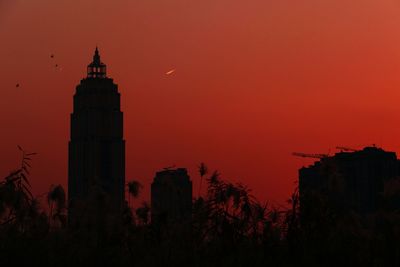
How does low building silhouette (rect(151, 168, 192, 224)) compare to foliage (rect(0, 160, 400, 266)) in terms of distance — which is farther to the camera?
low building silhouette (rect(151, 168, 192, 224))

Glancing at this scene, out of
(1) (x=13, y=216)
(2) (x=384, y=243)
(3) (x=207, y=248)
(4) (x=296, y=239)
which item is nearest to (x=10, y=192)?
(1) (x=13, y=216)

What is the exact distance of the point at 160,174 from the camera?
27.2 metres

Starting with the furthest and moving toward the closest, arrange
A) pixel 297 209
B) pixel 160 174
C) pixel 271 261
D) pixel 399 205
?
pixel 160 174, pixel 399 205, pixel 297 209, pixel 271 261

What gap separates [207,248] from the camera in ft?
70.3

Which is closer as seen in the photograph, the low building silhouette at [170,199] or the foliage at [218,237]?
the foliage at [218,237]

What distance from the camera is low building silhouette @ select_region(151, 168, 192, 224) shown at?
2490cm

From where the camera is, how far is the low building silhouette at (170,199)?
2490cm

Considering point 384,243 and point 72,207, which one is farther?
point 72,207

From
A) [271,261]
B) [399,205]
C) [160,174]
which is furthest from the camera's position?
[160,174]

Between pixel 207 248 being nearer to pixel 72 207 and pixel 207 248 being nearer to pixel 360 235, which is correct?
pixel 360 235

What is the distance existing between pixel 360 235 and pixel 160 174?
7.82m

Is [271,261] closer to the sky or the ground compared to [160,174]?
closer to the ground

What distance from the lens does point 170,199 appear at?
26.3 meters

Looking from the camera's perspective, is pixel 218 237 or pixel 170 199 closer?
pixel 218 237
